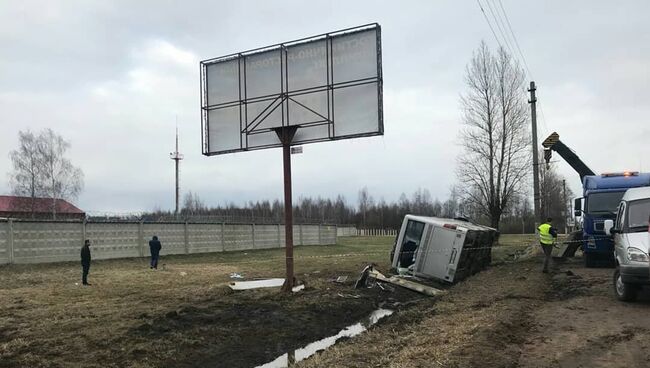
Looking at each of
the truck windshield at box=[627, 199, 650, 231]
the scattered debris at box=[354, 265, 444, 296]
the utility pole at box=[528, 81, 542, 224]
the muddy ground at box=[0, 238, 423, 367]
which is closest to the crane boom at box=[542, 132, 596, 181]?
the utility pole at box=[528, 81, 542, 224]

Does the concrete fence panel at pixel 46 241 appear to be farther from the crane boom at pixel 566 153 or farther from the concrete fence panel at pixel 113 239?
the crane boom at pixel 566 153

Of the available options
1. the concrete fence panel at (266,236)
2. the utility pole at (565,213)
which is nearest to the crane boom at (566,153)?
the concrete fence panel at (266,236)

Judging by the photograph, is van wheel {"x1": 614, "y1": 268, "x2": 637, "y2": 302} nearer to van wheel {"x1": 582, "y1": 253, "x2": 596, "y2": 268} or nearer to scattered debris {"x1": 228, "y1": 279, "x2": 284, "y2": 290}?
van wheel {"x1": 582, "y1": 253, "x2": 596, "y2": 268}

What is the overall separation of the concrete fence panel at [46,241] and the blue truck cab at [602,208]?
922 inches

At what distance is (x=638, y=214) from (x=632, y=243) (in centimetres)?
121

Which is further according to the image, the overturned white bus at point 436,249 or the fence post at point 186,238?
the fence post at point 186,238

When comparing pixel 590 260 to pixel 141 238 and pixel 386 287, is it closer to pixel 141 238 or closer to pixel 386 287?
pixel 386 287

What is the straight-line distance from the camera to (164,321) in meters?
9.96

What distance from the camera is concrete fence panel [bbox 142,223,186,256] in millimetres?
31750

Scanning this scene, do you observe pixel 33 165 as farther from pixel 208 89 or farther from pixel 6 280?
pixel 208 89

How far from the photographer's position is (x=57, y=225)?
1026 inches

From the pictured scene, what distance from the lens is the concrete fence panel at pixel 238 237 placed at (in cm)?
3969

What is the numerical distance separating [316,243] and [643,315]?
45.6 m

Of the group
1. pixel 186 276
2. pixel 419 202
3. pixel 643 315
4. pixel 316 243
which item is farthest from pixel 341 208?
pixel 643 315
